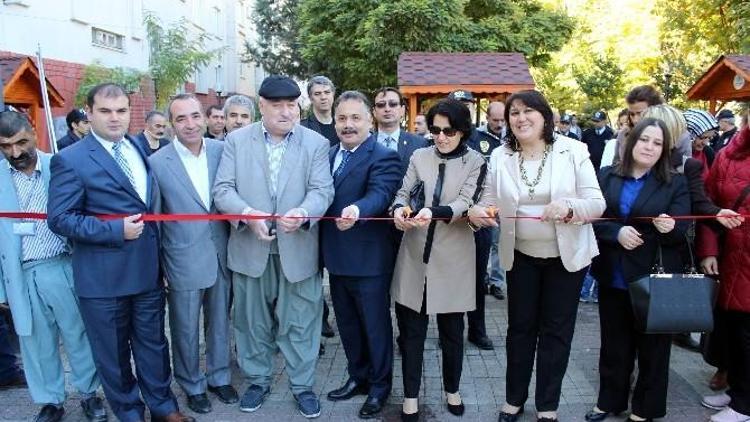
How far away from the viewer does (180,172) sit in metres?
3.92

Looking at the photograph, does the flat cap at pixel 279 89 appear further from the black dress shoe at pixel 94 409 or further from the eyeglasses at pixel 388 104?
the black dress shoe at pixel 94 409

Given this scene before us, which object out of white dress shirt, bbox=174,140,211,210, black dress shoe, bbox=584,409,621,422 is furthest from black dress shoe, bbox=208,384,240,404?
black dress shoe, bbox=584,409,621,422

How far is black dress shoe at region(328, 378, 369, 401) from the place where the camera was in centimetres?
427

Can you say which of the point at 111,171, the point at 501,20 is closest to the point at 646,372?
the point at 111,171

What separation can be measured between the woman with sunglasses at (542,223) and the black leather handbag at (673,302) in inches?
13.4

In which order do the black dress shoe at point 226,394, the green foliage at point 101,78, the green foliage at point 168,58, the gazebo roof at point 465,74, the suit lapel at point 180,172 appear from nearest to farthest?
the suit lapel at point 180,172, the black dress shoe at point 226,394, the gazebo roof at point 465,74, the green foliage at point 101,78, the green foliage at point 168,58

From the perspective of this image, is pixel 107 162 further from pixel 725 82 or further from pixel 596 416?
pixel 725 82

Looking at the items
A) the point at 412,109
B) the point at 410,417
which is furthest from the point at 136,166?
the point at 412,109

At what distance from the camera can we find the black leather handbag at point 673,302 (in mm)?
3410

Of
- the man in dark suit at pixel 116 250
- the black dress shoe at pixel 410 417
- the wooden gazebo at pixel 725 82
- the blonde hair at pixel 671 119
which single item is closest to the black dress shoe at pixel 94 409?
the man in dark suit at pixel 116 250

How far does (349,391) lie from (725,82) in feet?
39.4

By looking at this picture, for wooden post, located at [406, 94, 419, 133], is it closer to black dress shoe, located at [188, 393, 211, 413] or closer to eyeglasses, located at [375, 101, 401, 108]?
eyeglasses, located at [375, 101, 401, 108]

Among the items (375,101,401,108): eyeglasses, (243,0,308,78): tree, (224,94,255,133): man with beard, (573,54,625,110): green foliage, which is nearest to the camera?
(375,101,401,108): eyeglasses

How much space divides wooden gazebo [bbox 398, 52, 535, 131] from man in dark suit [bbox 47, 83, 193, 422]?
7514mm
